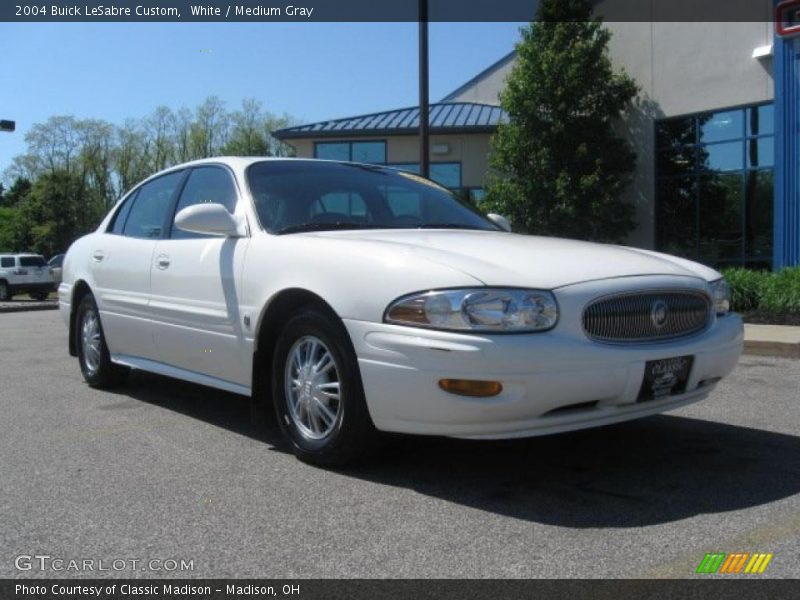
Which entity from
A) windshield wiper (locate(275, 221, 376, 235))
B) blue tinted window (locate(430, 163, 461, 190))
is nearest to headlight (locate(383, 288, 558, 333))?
windshield wiper (locate(275, 221, 376, 235))

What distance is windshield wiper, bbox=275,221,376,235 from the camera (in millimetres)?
4629

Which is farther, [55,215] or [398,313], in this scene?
[55,215]

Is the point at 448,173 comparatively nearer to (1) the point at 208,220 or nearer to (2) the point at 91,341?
(2) the point at 91,341

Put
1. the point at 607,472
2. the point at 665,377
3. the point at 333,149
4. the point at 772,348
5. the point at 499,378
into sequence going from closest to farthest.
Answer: the point at 499,378, the point at 665,377, the point at 607,472, the point at 772,348, the point at 333,149

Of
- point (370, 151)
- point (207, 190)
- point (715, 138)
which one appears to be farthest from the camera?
point (370, 151)

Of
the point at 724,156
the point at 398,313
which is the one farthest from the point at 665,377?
the point at 724,156

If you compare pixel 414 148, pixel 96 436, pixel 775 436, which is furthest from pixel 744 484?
pixel 414 148

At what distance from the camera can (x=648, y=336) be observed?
12.7 feet

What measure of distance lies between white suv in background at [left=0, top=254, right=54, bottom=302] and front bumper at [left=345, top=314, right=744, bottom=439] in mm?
28438

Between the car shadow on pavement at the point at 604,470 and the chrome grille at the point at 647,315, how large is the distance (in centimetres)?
68

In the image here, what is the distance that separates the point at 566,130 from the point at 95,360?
14.1 metres

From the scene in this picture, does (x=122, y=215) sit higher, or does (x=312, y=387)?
(x=122, y=215)

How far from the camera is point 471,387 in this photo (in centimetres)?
350

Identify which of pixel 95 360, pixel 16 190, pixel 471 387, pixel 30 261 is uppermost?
pixel 16 190
